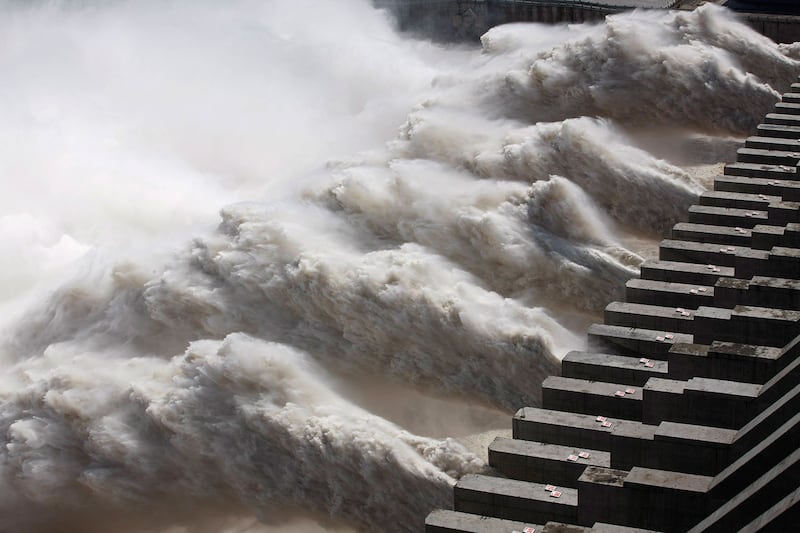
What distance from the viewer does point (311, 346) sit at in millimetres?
33625

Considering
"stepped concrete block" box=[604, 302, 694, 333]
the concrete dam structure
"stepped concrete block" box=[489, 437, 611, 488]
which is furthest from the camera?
the concrete dam structure

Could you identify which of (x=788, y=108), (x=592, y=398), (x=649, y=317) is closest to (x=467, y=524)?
(x=592, y=398)

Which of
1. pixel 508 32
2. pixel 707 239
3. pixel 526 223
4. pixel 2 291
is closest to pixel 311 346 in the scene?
pixel 526 223

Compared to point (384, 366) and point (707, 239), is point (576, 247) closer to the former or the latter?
point (707, 239)

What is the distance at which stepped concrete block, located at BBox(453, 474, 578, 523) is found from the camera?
2581 centimetres

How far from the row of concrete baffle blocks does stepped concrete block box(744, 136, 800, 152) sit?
4.67 metres

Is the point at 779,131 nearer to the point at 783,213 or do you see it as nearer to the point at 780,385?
the point at 783,213

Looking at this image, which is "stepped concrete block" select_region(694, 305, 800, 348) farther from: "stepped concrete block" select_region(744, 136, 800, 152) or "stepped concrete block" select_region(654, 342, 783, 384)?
"stepped concrete block" select_region(744, 136, 800, 152)

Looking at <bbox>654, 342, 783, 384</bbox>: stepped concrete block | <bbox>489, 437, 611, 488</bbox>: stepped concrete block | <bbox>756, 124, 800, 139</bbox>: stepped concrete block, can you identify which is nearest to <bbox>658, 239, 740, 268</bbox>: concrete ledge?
<bbox>654, 342, 783, 384</bbox>: stepped concrete block

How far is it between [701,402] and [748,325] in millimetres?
2967

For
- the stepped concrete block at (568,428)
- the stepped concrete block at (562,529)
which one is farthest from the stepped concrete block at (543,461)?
the stepped concrete block at (562,529)

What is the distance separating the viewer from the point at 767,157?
39.2 metres

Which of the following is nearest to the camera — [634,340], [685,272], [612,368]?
[612,368]

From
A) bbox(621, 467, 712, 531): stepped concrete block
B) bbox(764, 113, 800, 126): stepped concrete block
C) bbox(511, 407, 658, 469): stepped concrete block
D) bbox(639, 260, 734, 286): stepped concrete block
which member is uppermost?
bbox(764, 113, 800, 126): stepped concrete block
